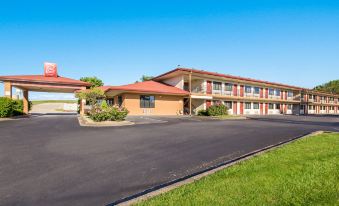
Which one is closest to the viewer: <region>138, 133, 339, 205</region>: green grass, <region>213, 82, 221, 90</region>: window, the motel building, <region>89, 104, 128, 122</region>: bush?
<region>138, 133, 339, 205</region>: green grass

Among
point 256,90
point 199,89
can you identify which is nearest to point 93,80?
point 199,89

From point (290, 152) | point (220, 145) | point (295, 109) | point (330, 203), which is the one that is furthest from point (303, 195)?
point (295, 109)

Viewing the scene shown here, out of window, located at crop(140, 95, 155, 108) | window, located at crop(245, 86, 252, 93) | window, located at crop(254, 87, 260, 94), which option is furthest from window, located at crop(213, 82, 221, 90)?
window, located at crop(140, 95, 155, 108)

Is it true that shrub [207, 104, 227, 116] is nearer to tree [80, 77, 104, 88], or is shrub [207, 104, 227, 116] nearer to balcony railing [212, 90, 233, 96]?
balcony railing [212, 90, 233, 96]

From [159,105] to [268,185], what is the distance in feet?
83.0

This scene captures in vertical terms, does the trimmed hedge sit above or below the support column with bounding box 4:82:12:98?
below

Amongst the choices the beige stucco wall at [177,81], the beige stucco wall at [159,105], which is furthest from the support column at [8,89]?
the beige stucco wall at [177,81]

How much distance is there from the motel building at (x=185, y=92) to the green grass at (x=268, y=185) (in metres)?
22.2

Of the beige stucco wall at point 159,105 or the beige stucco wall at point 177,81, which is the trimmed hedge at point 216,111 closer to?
the beige stucco wall at point 159,105

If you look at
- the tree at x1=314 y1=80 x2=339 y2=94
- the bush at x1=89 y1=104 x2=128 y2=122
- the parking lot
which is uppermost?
the tree at x1=314 y1=80 x2=339 y2=94

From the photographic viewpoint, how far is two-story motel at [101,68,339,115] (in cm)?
2786

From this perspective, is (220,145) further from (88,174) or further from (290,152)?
(88,174)

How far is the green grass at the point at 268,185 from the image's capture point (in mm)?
3506

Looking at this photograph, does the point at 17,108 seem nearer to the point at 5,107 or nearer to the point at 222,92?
the point at 5,107
